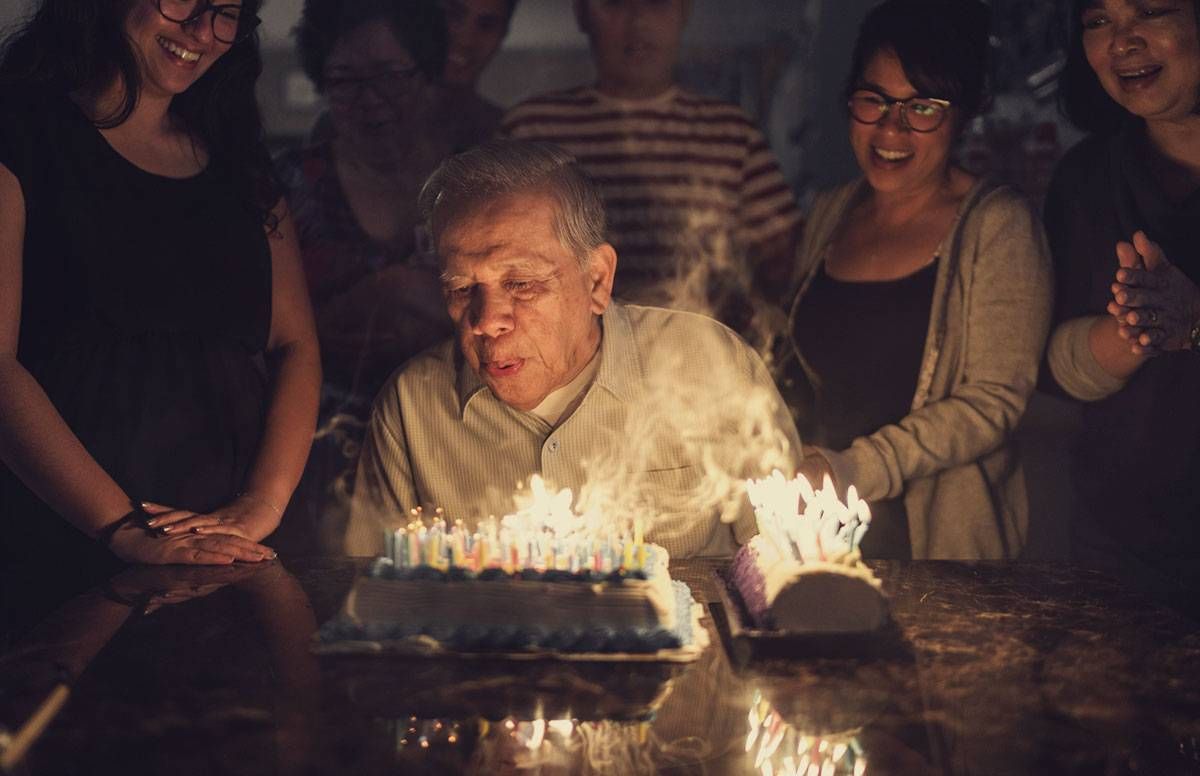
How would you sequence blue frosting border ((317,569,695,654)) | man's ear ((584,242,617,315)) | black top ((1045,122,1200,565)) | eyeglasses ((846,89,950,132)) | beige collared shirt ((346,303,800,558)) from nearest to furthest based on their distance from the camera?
blue frosting border ((317,569,695,654)) → man's ear ((584,242,617,315)) → beige collared shirt ((346,303,800,558)) → black top ((1045,122,1200,565)) → eyeglasses ((846,89,950,132))

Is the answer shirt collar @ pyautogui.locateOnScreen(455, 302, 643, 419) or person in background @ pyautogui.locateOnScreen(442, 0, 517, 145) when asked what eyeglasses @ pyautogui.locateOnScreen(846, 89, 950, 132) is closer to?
shirt collar @ pyautogui.locateOnScreen(455, 302, 643, 419)

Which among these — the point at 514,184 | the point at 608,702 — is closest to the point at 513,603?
the point at 608,702

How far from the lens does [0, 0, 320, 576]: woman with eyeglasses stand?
2.68 m

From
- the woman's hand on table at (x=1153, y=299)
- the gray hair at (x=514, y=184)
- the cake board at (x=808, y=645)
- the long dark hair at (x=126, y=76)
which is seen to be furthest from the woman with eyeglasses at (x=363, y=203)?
the cake board at (x=808, y=645)

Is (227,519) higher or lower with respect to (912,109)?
lower

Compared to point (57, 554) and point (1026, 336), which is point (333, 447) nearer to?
point (57, 554)

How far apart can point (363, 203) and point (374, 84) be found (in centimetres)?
40

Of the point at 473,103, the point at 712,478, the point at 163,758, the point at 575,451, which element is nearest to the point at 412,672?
the point at 163,758

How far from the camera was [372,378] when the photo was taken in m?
4.10

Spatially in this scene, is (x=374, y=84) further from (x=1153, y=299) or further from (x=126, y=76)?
(x=1153, y=299)

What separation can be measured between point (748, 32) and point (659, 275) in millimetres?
900

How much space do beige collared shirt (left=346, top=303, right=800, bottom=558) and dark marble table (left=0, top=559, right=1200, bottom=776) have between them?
2.61 ft

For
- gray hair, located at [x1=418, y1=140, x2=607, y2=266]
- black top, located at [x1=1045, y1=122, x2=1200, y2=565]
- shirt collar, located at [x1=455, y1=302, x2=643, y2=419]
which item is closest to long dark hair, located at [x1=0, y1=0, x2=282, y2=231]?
gray hair, located at [x1=418, y1=140, x2=607, y2=266]

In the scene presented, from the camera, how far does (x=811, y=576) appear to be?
7.04 ft
